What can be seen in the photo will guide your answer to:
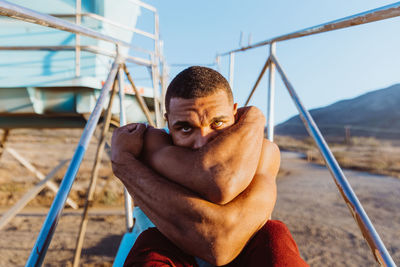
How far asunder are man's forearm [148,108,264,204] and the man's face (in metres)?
0.06

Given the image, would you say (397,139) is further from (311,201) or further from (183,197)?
(183,197)

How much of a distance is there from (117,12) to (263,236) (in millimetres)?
4367

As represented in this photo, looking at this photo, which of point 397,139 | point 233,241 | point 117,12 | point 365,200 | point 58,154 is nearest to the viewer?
point 233,241

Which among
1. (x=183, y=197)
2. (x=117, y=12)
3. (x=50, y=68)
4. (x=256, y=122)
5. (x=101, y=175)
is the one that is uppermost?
(x=117, y=12)

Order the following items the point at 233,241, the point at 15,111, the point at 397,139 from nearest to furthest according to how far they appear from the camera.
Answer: the point at 233,241
the point at 15,111
the point at 397,139

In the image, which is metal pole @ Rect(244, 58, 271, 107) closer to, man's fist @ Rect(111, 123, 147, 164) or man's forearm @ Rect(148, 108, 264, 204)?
man's forearm @ Rect(148, 108, 264, 204)

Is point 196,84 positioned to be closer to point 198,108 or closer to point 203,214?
point 198,108

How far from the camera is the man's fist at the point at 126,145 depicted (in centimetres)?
98

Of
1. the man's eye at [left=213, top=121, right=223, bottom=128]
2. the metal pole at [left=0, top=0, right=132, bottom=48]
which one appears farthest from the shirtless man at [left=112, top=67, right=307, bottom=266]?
the metal pole at [left=0, top=0, right=132, bottom=48]

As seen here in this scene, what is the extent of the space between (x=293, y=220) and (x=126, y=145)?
3.76 meters

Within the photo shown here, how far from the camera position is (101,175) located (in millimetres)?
7484

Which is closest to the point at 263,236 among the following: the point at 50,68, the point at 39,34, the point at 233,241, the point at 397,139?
the point at 233,241

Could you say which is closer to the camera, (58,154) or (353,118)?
(58,154)

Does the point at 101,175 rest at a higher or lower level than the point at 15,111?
lower
